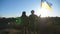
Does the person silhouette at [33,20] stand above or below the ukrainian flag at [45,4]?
below

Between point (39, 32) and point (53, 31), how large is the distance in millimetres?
320

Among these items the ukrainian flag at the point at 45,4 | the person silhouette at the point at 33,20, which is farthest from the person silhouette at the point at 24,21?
the ukrainian flag at the point at 45,4

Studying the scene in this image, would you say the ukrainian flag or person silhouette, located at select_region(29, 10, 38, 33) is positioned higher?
the ukrainian flag

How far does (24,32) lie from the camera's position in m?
5.05

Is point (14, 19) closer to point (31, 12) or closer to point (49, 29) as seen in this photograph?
point (31, 12)

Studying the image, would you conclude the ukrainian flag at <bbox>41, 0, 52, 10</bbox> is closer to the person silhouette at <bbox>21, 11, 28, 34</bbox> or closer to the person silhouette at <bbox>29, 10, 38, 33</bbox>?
the person silhouette at <bbox>29, 10, 38, 33</bbox>

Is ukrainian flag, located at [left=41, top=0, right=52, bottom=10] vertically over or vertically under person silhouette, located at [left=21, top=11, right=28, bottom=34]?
over

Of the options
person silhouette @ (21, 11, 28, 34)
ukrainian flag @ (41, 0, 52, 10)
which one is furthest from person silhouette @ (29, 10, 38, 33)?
ukrainian flag @ (41, 0, 52, 10)

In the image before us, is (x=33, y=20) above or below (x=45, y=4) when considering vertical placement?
below

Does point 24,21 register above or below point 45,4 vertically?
below

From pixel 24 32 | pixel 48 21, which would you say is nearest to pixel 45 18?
pixel 48 21

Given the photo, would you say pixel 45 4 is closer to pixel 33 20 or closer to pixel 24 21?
pixel 33 20

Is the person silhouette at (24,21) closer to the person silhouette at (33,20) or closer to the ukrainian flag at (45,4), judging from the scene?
the person silhouette at (33,20)

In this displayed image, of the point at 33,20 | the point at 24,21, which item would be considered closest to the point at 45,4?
the point at 33,20
